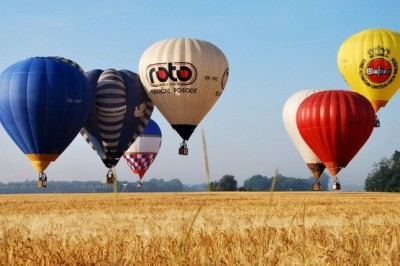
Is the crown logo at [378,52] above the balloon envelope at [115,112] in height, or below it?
above

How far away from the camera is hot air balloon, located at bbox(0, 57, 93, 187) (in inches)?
1603

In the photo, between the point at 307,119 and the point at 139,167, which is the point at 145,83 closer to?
the point at 307,119

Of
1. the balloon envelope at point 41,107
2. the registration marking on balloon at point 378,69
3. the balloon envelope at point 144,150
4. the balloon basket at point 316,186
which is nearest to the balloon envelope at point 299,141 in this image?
the balloon basket at point 316,186

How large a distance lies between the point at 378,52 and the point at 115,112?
22504mm

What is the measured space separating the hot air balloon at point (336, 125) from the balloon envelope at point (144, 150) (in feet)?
88.2

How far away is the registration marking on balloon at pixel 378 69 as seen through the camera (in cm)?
5269

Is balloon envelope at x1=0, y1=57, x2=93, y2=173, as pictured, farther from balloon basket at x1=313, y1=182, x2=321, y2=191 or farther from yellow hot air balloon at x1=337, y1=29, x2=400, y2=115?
yellow hot air balloon at x1=337, y1=29, x2=400, y2=115

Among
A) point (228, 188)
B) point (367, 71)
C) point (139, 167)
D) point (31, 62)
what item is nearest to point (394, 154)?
point (228, 188)

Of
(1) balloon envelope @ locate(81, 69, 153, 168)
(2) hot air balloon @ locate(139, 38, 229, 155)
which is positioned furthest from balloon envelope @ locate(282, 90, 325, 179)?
(1) balloon envelope @ locate(81, 69, 153, 168)

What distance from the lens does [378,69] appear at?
53.1 metres

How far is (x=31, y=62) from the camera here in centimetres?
4294

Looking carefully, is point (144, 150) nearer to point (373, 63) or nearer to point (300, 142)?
point (300, 142)

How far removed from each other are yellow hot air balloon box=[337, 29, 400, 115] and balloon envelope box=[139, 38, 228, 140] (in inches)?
512

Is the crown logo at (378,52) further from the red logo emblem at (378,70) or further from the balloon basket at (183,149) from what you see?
the balloon basket at (183,149)
